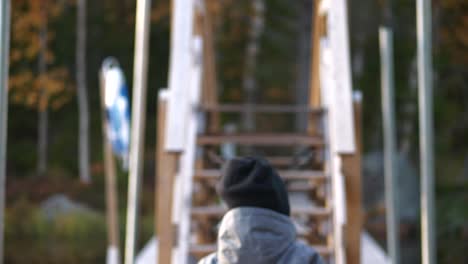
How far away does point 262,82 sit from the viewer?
21.7 metres

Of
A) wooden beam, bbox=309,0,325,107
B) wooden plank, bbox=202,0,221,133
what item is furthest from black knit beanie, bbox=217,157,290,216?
wooden plank, bbox=202,0,221,133

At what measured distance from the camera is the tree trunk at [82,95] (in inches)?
740

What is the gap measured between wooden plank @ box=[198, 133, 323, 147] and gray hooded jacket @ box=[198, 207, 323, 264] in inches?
167

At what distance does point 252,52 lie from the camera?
20.1 m

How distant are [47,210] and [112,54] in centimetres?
466

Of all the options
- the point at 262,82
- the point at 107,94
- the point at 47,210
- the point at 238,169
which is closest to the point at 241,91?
the point at 262,82

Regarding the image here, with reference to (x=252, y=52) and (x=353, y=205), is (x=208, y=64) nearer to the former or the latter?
(x=353, y=205)

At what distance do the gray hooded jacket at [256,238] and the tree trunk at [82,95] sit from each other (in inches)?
627

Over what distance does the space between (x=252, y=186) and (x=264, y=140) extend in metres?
4.48

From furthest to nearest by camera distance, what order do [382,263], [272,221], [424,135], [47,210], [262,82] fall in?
1. [262,82]
2. [47,210]
3. [382,263]
4. [424,135]
5. [272,221]

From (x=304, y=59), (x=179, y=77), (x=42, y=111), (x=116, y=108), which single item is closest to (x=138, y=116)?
(x=179, y=77)

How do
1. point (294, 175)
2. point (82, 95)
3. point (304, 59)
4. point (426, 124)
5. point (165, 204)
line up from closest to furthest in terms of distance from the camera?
point (426, 124) < point (165, 204) < point (294, 175) < point (304, 59) < point (82, 95)

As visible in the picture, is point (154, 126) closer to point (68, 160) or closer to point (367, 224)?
point (68, 160)

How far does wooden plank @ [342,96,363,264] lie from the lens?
20.0 ft
